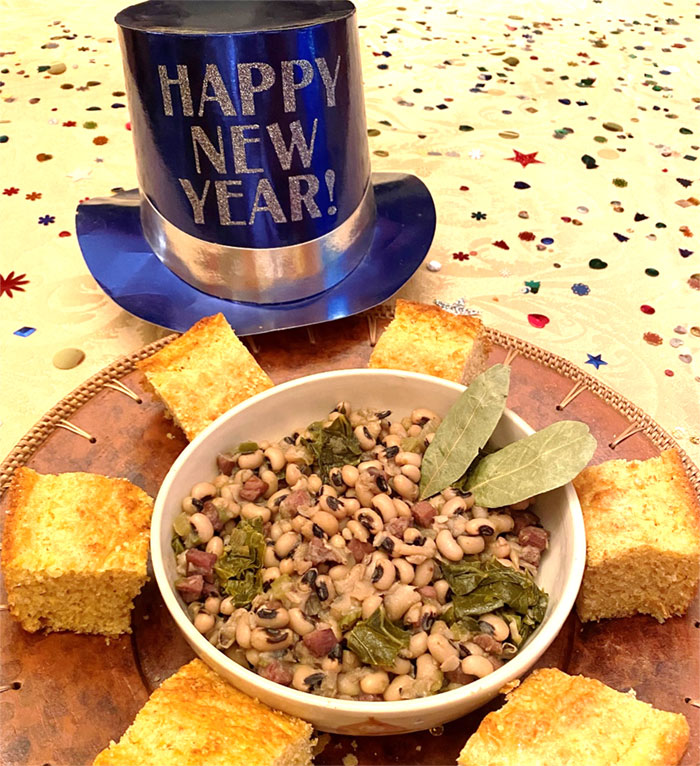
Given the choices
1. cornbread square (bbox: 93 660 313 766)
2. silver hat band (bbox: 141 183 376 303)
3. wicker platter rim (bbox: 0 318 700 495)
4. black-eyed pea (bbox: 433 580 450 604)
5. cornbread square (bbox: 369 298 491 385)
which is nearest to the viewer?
cornbread square (bbox: 93 660 313 766)

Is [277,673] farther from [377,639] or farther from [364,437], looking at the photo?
[364,437]

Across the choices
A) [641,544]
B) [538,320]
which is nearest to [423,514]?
[641,544]

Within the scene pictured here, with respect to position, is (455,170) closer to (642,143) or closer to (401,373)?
(642,143)

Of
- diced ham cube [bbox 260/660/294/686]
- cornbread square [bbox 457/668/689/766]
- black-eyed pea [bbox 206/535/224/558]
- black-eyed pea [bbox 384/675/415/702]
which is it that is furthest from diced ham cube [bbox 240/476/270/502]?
cornbread square [bbox 457/668/689/766]

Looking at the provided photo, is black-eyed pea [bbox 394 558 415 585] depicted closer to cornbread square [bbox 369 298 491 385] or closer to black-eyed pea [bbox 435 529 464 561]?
black-eyed pea [bbox 435 529 464 561]

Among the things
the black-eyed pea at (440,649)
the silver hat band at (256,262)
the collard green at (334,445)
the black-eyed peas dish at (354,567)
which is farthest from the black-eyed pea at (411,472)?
the silver hat band at (256,262)
